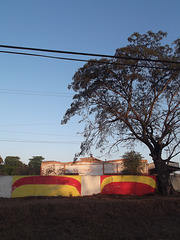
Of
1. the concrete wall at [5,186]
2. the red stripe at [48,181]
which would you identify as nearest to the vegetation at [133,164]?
the red stripe at [48,181]

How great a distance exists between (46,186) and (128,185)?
6.81m

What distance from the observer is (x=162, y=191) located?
53.9ft

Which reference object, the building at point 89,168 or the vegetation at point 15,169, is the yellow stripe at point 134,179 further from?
the vegetation at point 15,169

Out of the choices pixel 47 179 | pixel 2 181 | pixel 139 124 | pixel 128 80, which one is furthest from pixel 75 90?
pixel 2 181

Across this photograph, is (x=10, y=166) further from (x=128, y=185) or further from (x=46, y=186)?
(x=128, y=185)

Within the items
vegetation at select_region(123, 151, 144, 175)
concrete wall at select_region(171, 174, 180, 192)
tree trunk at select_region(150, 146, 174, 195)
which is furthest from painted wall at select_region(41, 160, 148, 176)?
tree trunk at select_region(150, 146, 174, 195)

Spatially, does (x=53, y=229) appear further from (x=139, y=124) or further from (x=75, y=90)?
(x=75, y=90)

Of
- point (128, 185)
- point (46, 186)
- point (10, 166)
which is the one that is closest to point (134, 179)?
point (128, 185)

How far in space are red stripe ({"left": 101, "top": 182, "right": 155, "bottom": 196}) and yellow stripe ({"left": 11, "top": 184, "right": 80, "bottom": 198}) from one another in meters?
2.64

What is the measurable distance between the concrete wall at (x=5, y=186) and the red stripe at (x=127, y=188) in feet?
24.7

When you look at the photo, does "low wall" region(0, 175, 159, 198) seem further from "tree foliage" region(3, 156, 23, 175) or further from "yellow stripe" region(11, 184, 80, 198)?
"tree foliage" region(3, 156, 23, 175)

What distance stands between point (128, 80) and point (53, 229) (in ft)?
38.7

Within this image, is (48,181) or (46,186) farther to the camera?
(48,181)

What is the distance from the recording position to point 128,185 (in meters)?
17.6
